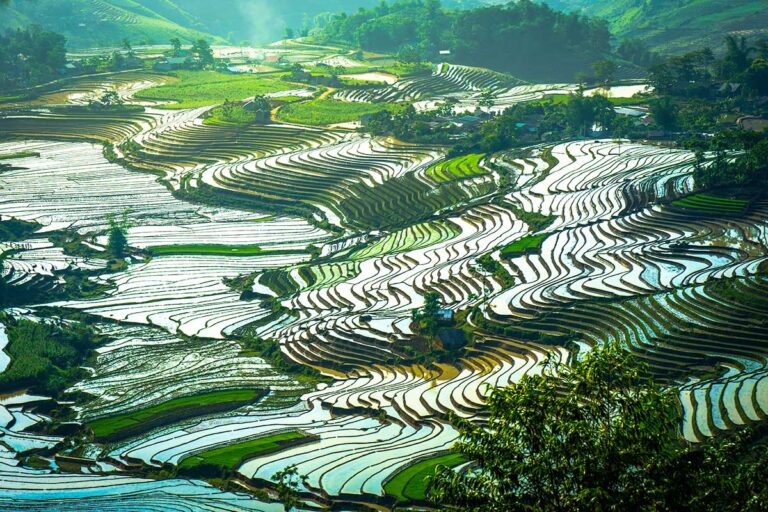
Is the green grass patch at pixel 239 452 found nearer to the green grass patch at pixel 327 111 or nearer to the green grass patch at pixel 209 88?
the green grass patch at pixel 327 111

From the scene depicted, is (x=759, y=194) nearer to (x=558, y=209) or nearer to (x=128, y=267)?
(x=558, y=209)

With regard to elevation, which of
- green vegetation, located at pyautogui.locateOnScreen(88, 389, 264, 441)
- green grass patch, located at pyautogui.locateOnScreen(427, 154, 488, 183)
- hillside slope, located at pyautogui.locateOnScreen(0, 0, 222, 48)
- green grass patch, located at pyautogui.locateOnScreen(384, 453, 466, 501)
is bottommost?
green vegetation, located at pyautogui.locateOnScreen(88, 389, 264, 441)

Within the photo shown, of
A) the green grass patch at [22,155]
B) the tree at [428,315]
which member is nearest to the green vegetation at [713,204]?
the tree at [428,315]

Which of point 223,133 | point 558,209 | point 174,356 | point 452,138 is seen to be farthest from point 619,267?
point 223,133

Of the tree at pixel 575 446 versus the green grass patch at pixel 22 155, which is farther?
the green grass patch at pixel 22 155

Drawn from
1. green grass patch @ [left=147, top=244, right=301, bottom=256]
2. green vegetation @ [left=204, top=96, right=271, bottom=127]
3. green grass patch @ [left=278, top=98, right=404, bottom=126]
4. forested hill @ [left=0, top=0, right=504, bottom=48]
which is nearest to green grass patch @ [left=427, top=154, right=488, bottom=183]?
green grass patch @ [left=147, top=244, right=301, bottom=256]

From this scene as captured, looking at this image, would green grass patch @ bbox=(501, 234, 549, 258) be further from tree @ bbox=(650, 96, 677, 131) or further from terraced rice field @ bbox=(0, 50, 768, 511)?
tree @ bbox=(650, 96, 677, 131)
